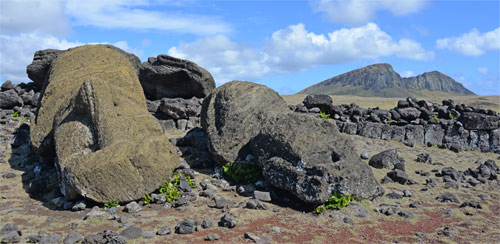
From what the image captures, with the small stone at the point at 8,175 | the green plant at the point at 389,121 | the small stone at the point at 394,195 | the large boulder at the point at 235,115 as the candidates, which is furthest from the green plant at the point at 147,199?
the green plant at the point at 389,121

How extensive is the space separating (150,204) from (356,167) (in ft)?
17.1

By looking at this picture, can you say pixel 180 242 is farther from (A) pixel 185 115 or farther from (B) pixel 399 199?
(A) pixel 185 115

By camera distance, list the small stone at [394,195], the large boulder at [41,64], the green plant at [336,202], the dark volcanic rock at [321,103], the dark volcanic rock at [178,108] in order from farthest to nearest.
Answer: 1. the large boulder at [41,64]
2. the dark volcanic rock at [321,103]
3. the dark volcanic rock at [178,108]
4. the small stone at [394,195]
5. the green plant at [336,202]

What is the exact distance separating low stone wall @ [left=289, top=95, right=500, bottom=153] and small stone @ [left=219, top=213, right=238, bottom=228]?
1149 cm

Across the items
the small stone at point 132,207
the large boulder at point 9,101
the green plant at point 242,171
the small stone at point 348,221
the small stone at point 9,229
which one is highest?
the large boulder at point 9,101

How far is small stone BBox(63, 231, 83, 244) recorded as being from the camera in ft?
26.6

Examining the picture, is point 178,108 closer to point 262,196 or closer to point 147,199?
point 147,199

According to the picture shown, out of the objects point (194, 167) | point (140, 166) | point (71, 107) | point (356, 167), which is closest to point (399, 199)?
point (356, 167)

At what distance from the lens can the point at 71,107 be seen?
39.8ft

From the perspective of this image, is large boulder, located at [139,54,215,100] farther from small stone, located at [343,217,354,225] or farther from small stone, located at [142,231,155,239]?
small stone, located at [142,231,155,239]

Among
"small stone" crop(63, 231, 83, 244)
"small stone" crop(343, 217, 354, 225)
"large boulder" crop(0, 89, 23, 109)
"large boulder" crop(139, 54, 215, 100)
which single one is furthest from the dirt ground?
"large boulder" crop(0, 89, 23, 109)

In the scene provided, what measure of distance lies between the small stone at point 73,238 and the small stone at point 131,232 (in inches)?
30.5

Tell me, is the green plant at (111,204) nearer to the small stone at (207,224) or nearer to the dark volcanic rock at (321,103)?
the small stone at (207,224)

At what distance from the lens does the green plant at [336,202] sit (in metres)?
10.3
